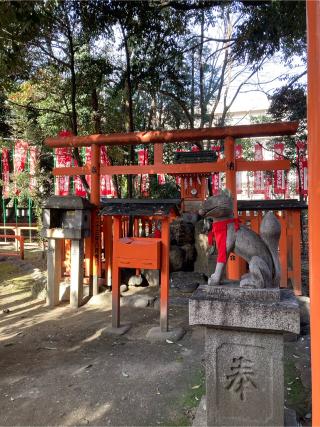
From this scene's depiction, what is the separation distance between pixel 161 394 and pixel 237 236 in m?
1.84

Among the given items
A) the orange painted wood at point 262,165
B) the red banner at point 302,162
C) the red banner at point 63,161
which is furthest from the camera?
the red banner at point 302,162

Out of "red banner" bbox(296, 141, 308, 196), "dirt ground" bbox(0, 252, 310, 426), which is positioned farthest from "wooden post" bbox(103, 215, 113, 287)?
"red banner" bbox(296, 141, 308, 196)

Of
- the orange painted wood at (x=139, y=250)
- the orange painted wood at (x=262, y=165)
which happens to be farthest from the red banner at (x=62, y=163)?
the orange painted wood at (x=139, y=250)

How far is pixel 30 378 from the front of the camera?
393 cm

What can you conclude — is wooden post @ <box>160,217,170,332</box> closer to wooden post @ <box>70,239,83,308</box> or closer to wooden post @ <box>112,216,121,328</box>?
wooden post @ <box>112,216,121,328</box>

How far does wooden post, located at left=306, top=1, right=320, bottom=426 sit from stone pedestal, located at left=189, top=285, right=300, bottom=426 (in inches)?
15.3

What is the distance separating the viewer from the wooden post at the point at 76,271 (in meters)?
6.59

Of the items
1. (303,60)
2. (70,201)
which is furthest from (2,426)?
(303,60)

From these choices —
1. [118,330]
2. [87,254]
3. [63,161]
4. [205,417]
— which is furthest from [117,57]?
[205,417]

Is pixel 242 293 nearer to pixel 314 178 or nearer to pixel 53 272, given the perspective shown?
pixel 314 178

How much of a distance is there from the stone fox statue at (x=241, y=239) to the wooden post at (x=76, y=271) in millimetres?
4101

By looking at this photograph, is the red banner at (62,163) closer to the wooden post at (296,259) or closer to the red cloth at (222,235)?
the wooden post at (296,259)

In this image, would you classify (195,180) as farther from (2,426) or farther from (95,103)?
(2,426)

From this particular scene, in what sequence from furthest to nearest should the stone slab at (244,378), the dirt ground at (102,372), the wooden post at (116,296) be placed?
the wooden post at (116,296)
the dirt ground at (102,372)
the stone slab at (244,378)
